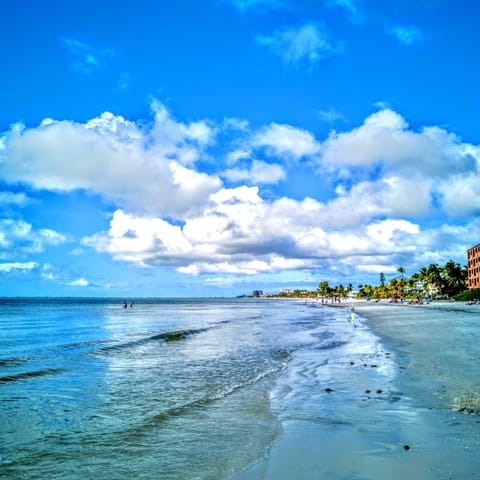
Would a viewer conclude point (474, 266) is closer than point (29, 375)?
No

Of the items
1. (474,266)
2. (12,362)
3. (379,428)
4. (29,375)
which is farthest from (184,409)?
(474,266)

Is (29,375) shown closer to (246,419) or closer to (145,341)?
(246,419)

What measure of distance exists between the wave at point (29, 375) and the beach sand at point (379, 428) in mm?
11038

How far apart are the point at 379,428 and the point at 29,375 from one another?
1553 cm

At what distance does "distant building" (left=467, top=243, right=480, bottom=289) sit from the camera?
129 meters

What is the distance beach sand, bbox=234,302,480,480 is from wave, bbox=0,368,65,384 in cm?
1104

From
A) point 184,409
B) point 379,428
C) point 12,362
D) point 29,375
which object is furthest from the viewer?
point 12,362

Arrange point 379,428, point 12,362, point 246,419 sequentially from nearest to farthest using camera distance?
point 379,428, point 246,419, point 12,362

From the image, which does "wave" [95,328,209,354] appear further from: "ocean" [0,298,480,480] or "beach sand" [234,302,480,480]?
"beach sand" [234,302,480,480]

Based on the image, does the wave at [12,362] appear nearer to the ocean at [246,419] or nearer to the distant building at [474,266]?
the ocean at [246,419]

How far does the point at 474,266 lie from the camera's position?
132375mm

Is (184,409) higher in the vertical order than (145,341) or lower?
higher

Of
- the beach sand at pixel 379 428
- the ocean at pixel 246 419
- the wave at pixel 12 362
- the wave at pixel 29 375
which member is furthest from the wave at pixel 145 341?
the beach sand at pixel 379 428

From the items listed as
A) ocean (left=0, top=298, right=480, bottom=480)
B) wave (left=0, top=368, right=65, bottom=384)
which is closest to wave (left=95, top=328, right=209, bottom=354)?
ocean (left=0, top=298, right=480, bottom=480)
